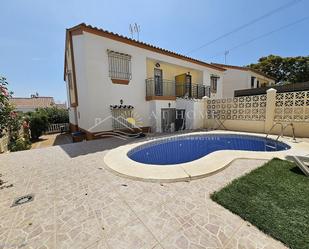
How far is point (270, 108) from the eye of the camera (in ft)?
35.2

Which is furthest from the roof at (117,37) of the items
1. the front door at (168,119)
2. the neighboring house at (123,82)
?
the front door at (168,119)

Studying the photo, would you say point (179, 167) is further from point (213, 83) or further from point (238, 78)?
point (238, 78)

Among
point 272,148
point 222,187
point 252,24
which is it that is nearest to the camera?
point 222,187

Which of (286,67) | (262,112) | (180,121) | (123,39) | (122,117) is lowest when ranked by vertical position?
(180,121)

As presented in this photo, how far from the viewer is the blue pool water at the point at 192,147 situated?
775cm

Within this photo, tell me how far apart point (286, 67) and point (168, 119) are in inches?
1272

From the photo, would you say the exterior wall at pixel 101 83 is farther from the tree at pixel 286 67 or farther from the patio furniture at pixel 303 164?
the tree at pixel 286 67

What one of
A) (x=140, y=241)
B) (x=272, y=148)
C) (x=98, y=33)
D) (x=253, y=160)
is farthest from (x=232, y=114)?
(x=140, y=241)

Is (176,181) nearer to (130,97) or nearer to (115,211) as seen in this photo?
(115,211)

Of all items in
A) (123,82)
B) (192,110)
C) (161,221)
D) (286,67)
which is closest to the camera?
(161,221)

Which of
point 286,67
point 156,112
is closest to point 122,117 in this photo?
point 156,112

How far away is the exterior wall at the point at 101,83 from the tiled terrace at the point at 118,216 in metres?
6.34

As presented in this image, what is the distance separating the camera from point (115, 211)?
2994 millimetres

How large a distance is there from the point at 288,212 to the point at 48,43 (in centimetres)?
1802
